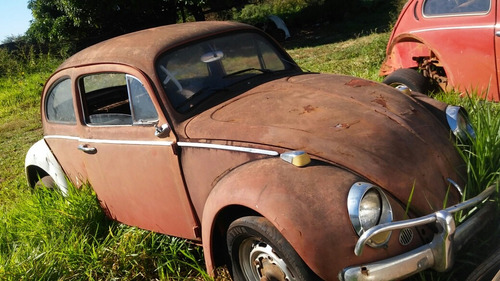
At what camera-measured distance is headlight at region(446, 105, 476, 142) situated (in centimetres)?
307

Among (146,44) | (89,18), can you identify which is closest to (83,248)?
(146,44)

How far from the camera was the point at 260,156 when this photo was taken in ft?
9.07

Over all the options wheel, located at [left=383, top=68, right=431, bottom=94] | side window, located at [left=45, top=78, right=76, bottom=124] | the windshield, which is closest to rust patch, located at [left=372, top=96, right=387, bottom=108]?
the windshield

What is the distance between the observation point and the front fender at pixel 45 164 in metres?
4.39

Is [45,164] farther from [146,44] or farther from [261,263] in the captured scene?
[261,263]

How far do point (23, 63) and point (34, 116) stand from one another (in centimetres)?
666

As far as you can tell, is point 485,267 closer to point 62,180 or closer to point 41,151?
point 62,180

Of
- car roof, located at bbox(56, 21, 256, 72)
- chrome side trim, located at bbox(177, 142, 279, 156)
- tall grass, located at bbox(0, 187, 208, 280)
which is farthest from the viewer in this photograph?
car roof, located at bbox(56, 21, 256, 72)

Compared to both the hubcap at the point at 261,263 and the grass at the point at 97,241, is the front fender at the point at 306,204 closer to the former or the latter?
the hubcap at the point at 261,263

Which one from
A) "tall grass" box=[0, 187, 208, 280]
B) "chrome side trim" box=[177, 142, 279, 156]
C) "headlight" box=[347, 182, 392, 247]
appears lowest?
"tall grass" box=[0, 187, 208, 280]

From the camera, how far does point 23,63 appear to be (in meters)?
16.9

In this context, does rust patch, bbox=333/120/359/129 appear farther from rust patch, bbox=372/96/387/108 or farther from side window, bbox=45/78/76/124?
side window, bbox=45/78/76/124

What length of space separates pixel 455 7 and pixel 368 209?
3.36 meters

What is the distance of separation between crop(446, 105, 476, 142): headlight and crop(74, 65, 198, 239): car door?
1.77m
